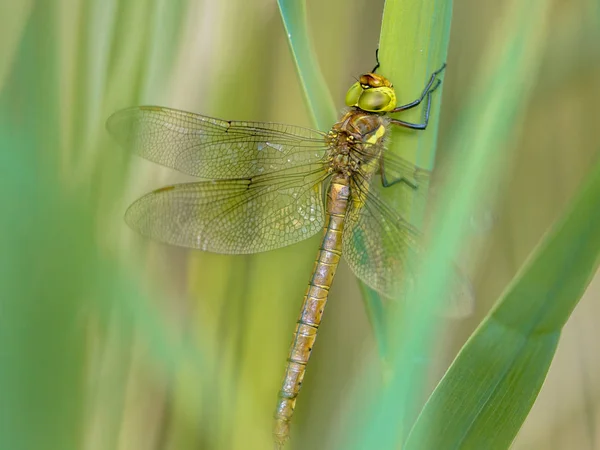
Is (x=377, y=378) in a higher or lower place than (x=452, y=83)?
lower

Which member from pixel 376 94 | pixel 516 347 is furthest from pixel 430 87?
pixel 516 347

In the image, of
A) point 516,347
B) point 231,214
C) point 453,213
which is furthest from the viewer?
point 231,214

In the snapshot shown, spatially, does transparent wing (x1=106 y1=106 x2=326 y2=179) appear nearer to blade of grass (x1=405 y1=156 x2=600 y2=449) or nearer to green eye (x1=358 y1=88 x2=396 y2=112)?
green eye (x1=358 y1=88 x2=396 y2=112)

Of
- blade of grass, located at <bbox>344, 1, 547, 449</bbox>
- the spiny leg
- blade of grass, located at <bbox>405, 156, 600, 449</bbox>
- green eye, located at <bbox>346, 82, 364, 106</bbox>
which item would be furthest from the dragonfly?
blade of grass, located at <bbox>405, 156, 600, 449</bbox>

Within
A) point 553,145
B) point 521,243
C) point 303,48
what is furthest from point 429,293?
point 553,145

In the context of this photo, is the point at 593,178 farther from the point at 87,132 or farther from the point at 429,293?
the point at 87,132

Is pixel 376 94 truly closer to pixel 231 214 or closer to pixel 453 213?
pixel 453 213

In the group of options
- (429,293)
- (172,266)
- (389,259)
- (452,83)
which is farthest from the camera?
(172,266)
